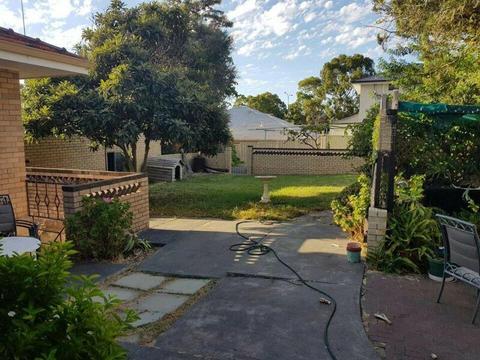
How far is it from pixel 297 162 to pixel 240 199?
8.59m

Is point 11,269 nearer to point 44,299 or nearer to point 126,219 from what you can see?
point 44,299

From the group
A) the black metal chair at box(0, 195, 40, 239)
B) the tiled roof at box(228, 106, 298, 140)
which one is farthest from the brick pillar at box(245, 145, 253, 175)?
the black metal chair at box(0, 195, 40, 239)

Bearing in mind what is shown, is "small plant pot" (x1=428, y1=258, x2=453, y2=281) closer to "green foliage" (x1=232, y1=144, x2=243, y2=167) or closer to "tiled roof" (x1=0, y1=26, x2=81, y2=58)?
"tiled roof" (x1=0, y1=26, x2=81, y2=58)

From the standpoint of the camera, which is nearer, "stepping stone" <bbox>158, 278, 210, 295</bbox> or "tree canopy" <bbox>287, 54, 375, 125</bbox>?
"stepping stone" <bbox>158, 278, 210, 295</bbox>

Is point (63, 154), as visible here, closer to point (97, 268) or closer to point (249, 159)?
point (97, 268)

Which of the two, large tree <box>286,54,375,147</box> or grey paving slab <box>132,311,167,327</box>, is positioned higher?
large tree <box>286,54,375,147</box>

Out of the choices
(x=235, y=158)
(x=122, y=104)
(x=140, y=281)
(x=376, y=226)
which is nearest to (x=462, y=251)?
(x=376, y=226)

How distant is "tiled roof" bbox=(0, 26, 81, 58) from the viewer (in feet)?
17.8

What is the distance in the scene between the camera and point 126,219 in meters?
5.64

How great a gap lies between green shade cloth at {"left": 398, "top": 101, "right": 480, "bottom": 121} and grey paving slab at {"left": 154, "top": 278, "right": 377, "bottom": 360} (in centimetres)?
294

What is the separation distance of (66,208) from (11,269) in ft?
13.3

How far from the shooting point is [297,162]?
1870cm

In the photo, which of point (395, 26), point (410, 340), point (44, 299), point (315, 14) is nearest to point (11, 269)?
point (44, 299)

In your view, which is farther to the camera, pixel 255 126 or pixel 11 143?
pixel 255 126
